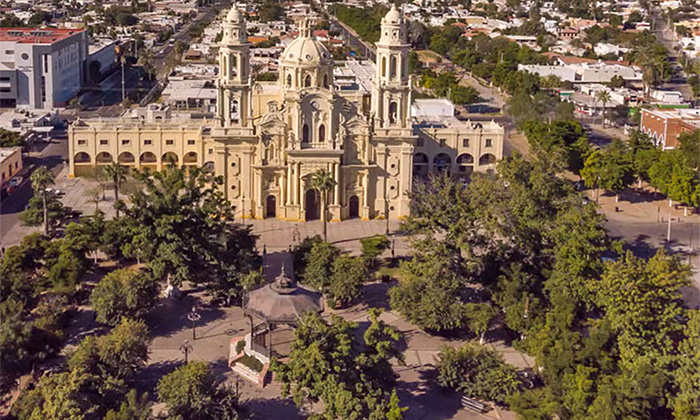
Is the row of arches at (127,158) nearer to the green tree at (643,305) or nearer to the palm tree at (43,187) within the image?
the palm tree at (43,187)

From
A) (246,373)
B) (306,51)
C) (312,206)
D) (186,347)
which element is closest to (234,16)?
(306,51)

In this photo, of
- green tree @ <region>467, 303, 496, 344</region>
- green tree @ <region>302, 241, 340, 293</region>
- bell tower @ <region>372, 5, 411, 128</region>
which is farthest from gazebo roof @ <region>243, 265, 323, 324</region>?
bell tower @ <region>372, 5, 411, 128</region>

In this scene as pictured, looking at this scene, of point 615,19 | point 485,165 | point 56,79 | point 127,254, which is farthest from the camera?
point 615,19

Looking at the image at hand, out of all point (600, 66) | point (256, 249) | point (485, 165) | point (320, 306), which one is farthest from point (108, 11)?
point (320, 306)

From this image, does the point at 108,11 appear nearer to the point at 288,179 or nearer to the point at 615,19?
the point at 615,19

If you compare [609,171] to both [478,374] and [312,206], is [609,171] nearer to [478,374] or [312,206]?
[312,206]

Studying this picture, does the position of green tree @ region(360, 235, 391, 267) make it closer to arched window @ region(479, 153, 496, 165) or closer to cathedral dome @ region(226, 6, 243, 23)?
cathedral dome @ region(226, 6, 243, 23)
